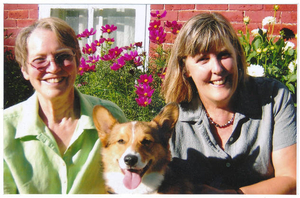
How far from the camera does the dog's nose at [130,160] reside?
5.67 feet

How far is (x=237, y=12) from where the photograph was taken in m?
2.29

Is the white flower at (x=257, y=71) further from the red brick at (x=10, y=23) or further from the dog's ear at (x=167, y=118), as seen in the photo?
the red brick at (x=10, y=23)

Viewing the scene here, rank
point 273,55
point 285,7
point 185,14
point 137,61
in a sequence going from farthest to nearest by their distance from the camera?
point 273,55 → point 137,61 → point 185,14 → point 285,7

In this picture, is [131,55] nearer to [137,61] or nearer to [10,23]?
[137,61]

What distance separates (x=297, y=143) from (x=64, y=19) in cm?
184

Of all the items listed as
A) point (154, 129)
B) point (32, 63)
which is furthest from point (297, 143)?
point (32, 63)

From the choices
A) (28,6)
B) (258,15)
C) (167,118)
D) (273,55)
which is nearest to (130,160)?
(167,118)

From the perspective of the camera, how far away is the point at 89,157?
196 centimetres

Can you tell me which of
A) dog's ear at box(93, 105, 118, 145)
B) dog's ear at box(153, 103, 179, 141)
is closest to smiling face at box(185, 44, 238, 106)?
dog's ear at box(153, 103, 179, 141)

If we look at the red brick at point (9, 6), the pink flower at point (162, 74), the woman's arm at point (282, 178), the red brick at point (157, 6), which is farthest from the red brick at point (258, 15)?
the red brick at point (9, 6)

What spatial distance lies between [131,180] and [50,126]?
65 cm

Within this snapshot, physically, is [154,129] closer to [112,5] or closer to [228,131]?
[228,131]

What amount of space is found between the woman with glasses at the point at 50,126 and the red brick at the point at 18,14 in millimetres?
325

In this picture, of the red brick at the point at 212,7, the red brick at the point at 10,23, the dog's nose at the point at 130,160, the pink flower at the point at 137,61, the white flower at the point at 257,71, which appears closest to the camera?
the dog's nose at the point at 130,160
